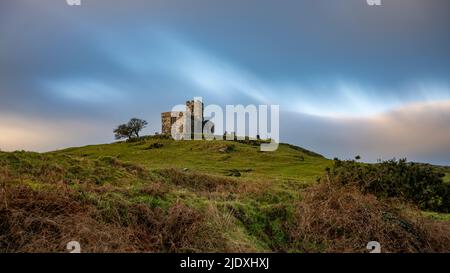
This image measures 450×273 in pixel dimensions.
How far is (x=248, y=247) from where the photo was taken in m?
11.0

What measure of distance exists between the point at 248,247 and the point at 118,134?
83.1m

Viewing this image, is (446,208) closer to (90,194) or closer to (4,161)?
(90,194)

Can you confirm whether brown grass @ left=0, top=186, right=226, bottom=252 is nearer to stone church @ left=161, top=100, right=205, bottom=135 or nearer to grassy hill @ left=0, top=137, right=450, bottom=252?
grassy hill @ left=0, top=137, right=450, bottom=252

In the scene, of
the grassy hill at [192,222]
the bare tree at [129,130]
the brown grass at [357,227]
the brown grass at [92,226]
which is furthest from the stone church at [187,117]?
the brown grass at [92,226]

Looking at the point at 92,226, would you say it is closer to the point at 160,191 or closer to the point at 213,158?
the point at 160,191

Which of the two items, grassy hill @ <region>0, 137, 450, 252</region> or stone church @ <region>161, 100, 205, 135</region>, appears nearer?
grassy hill @ <region>0, 137, 450, 252</region>

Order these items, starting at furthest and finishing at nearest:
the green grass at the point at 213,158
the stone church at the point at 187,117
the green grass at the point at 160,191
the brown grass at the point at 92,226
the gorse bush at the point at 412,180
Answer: the stone church at the point at 187,117 < the green grass at the point at 213,158 < the gorse bush at the point at 412,180 < the green grass at the point at 160,191 < the brown grass at the point at 92,226

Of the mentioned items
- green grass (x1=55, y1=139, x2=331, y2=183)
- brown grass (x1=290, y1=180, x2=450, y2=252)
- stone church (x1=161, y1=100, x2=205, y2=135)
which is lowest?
brown grass (x1=290, y1=180, x2=450, y2=252)

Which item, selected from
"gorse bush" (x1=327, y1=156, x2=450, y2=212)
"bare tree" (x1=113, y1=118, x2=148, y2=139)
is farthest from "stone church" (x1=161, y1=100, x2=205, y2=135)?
"gorse bush" (x1=327, y1=156, x2=450, y2=212)

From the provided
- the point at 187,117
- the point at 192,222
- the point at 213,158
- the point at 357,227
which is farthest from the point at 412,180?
the point at 187,117

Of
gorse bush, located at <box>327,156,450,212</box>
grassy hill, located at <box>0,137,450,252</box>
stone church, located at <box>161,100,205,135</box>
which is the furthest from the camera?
stone church, located at <box>161,100,205,135</box>

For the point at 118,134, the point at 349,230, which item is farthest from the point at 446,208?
the point at 118,134

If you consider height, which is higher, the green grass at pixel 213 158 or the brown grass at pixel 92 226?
the green grass at pixel 213 158

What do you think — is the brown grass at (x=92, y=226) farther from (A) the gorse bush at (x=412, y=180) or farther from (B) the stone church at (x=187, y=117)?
(B) the stone church at (x=187, y=117)
